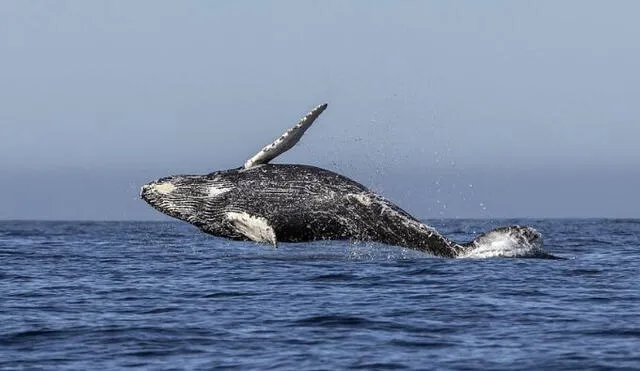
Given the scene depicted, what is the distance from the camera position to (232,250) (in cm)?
3831

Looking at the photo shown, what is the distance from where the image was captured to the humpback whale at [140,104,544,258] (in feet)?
82.8

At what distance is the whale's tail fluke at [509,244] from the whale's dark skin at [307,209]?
51mm

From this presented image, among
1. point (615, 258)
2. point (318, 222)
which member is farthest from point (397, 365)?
point (615, 258)

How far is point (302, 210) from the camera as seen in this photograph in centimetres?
2534

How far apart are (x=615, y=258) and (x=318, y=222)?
11290mm

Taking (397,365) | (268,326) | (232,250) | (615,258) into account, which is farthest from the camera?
(232,250)

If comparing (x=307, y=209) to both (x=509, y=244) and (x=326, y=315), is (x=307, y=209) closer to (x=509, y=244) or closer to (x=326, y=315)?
(x=509, y=244)

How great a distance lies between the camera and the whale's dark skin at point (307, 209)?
2533cm

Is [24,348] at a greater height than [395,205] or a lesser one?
lesser

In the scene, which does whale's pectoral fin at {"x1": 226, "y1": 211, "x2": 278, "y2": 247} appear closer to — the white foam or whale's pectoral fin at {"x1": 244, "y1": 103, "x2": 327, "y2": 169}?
whale's pectoral fin at {"x1": 244, "y1": 103, "x2": 327, "y2": 169}

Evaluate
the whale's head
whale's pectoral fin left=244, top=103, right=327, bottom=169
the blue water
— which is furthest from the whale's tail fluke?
the whale's head

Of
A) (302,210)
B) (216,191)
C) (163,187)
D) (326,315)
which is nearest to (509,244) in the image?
(302,210)

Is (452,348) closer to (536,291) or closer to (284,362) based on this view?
(284,362)

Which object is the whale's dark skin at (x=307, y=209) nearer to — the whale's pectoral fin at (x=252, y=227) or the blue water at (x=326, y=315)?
the whale's pectoral fin at (x=252, y=227)
